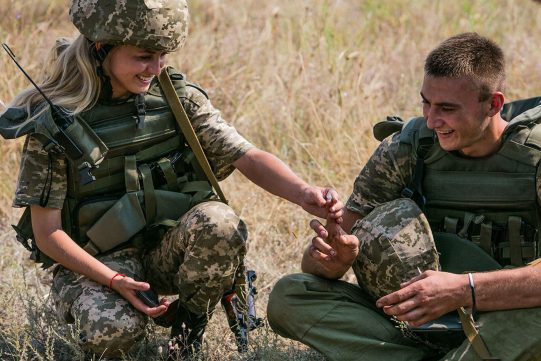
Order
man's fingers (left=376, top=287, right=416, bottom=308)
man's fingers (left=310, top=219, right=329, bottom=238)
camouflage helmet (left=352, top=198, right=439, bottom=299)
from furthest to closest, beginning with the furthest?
1. camouflage helmet (left=352, top=198, right=439, bottom=299)
2. man's fingers (left=310, top=219, right=329, bottom=238)
3. man's fingers (left=376, top=287, right=416, bottom=308)

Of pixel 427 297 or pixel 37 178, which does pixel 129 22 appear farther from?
pixel 427 297

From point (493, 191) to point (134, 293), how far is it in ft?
5.15

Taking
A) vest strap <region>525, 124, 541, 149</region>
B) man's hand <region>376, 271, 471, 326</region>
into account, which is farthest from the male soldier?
man's hand <region>376, 271, 471, 326</region>

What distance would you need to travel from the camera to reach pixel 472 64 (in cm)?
443

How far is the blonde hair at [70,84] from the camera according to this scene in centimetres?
447

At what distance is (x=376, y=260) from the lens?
4414 mm

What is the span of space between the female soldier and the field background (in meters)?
0.26

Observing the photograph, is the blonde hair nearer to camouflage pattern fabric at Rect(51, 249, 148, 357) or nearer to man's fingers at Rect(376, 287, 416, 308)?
camouflage pattern fabric at Rect(51, 249, 148, 357)

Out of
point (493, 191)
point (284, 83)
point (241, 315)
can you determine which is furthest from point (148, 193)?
point (284, 83)

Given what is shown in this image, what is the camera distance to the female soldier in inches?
173

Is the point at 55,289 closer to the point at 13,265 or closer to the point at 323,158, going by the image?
the point at 13,265

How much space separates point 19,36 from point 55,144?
3293mm

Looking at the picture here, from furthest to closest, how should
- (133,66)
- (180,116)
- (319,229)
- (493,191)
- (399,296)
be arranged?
(180,116), (133,66), (493,191), (319,229), (399,296)

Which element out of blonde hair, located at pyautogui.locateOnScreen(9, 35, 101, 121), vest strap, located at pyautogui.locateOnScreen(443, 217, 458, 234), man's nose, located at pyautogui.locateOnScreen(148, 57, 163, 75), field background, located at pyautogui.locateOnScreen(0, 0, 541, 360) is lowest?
field background, located at pyautogui.locateOnScreen(0, 0, 541, 360)
